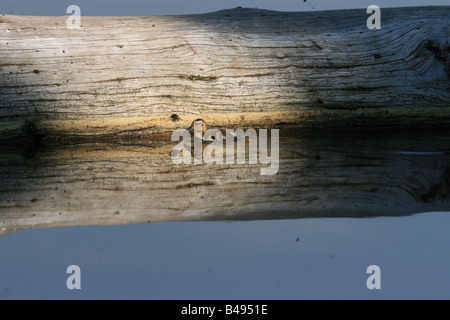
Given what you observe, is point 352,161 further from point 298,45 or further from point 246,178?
point 298,45

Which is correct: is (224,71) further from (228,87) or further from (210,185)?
(210,185)

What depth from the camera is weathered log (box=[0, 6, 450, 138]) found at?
6969 mm

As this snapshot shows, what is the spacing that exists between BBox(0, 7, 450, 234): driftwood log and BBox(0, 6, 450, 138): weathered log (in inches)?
0.4

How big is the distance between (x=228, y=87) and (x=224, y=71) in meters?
0.16

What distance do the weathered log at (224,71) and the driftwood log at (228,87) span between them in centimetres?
1

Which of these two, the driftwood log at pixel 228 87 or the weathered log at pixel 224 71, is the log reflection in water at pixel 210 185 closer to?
the driftwood log at pixel 228 87

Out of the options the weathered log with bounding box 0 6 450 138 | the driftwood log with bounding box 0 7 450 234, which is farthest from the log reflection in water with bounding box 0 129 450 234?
the weathered log with bounding box 0 6 450 138

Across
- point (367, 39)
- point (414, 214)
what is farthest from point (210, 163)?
point (367, 39)

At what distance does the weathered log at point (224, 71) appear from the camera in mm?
6969

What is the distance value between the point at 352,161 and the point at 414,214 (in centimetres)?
154

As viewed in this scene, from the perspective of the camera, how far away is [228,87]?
7168mm

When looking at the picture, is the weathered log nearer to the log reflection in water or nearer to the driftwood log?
the driftwood log

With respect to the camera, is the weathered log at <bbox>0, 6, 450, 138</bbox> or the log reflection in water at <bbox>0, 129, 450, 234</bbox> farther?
the weathered log at <bbox>0, 6, 450, 138</bbox>

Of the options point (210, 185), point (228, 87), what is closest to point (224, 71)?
point (228, 87)
